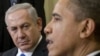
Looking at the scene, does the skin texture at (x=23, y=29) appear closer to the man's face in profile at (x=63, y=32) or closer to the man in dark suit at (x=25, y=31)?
the man in dark suit at (x=25, y=31)

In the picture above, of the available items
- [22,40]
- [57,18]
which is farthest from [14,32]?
[57,18]

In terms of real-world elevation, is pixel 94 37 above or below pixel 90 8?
below

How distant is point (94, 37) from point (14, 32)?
1159 millimetres

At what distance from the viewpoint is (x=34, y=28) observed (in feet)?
7.73

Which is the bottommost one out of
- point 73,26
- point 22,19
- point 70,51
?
point 22,19

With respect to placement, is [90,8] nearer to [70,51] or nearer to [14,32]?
[70,51]

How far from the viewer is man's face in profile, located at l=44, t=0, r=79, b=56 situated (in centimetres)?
127

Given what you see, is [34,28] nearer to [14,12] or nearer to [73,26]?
[14,12]

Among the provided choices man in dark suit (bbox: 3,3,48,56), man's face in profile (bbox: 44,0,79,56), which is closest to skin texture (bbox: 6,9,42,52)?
man in dark suit (bbox: 3,3,48,56)

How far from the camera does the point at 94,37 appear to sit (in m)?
1.27

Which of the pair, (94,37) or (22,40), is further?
(22,40)

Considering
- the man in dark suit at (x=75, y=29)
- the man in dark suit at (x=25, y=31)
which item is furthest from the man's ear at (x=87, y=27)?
the man in dark suit at (x=25, y=31)

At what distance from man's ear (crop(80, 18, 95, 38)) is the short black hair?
0.06ft

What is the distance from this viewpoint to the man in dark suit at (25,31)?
2.28 metres
